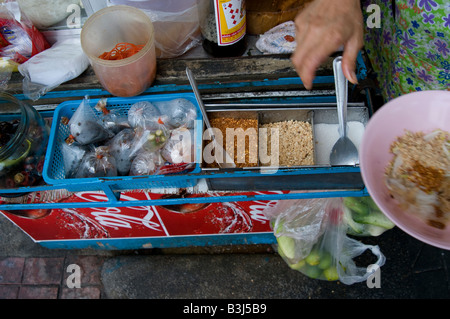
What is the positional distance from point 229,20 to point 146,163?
72cm

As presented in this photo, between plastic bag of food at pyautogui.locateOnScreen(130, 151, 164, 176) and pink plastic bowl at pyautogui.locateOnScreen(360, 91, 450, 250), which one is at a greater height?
pink plastic bowl at pyautogui.locateOnScreen(360, 91, 450, 250)

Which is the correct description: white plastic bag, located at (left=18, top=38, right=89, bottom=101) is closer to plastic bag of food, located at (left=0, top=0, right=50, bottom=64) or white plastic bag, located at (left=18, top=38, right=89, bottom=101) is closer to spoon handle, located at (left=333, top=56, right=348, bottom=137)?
plastic bag of food, located at (left=0, top=0, right=50, bottom=64)

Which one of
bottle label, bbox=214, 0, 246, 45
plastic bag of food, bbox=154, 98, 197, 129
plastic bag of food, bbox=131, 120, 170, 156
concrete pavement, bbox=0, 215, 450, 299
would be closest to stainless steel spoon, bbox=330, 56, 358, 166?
bottle label, bbox=214, 0, 246, 45

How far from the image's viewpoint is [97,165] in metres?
1.57

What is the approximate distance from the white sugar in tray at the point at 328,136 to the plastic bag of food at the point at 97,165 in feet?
3.08

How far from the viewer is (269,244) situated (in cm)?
266

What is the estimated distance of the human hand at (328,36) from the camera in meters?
1.21

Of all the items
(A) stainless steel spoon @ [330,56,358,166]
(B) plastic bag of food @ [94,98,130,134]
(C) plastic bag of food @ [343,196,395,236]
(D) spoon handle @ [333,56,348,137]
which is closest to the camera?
(D) spoon handle @ [333,56,348,137]

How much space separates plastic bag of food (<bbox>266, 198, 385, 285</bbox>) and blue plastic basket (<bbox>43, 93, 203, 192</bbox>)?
25.7 inches

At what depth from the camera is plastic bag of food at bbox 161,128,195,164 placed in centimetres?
A: 160

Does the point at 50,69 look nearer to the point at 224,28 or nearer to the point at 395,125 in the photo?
the point at 224,28

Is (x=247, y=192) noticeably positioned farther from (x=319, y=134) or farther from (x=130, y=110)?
(x=130, y=110)

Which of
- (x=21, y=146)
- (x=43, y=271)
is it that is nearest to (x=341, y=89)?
(x=21, y=146)

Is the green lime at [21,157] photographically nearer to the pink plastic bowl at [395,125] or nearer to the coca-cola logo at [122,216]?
the coca-cola logo at [122,216]
